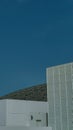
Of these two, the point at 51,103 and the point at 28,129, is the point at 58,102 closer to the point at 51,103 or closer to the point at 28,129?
the point at 51,103

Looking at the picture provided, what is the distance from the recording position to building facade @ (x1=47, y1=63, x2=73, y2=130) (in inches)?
2210

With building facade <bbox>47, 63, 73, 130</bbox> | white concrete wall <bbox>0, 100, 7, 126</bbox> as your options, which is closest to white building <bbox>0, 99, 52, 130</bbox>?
white concrete wall <bbox>0, 100, 7, 126</bbox>

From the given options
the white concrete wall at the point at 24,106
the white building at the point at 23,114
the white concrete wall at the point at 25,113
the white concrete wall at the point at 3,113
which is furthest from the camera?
the white concrete wall at the point at 24,106

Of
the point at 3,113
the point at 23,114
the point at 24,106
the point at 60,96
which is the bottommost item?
the point at 23,114

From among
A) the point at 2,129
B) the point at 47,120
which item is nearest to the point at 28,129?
the point at 2,129

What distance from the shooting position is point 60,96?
57.8 meters

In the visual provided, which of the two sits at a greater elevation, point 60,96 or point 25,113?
point 60,96

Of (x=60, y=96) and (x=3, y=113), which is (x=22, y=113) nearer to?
(x=3, y=113)

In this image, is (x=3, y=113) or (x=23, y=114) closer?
(x=3, y=113)

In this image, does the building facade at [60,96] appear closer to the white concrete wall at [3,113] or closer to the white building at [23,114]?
the white building at [23,114]

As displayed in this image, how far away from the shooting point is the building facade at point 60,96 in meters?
56.1

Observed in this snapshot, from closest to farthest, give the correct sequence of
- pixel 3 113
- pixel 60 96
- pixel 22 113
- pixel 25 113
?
pixel 60 96
pixel 3 113
pixel 22 113
pixel 25 113

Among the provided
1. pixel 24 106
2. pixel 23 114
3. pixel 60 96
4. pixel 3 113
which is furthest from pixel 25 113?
pixel 60 96

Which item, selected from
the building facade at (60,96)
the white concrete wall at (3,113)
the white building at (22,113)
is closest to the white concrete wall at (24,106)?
the white building at (22,113)
